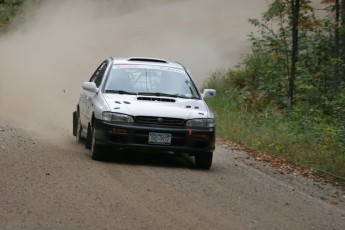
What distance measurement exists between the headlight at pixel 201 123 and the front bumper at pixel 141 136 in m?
0.08

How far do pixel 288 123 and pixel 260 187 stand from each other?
8266 mm

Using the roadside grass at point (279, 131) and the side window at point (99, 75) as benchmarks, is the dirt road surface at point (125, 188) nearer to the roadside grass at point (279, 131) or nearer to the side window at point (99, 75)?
the roadside grass at point (279, 131)

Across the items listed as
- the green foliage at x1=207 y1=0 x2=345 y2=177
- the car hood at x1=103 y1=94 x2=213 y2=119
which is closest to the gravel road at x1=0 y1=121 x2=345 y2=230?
Result: the car hood at x1=103 y1=94 x2=213 y2=119

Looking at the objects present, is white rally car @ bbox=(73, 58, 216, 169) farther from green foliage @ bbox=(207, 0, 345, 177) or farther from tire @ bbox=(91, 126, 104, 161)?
green foliage @ bbox=(207, 0, 345, 177)

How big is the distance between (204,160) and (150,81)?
184cm

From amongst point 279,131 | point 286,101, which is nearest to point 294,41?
point 286,101

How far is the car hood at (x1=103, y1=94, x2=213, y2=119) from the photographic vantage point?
Result: 12094 millimetres

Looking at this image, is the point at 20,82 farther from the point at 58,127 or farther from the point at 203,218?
the point at 203,218

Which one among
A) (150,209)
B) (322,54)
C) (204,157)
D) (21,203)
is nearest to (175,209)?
(150,209)

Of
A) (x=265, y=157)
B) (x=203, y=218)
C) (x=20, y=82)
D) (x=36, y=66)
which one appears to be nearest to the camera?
(x=203, y=218)

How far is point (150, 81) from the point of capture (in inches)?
529

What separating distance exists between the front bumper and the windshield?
44.9 inches

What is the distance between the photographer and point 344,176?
42.5 feet

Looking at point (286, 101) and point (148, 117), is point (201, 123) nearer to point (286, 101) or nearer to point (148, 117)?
point (148, 117)
